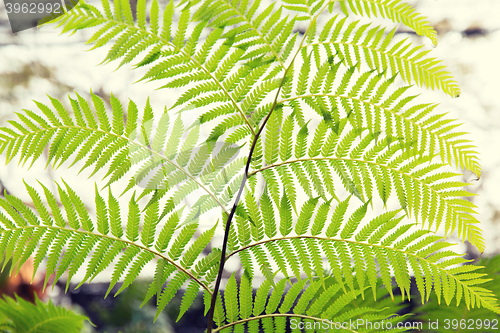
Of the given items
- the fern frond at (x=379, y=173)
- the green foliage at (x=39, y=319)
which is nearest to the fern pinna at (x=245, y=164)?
the fern frond at (x=379, y=173)

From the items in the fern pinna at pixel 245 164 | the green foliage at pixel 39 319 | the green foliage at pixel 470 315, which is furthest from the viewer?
the green foliage at pixel 470 315

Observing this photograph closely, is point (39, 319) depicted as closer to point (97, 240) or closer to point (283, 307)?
point (97, 240)

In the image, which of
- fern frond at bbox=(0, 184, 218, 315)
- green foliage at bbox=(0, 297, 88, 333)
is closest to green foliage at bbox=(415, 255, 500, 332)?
fern frond at bbox=(0, 184, 218, 315)

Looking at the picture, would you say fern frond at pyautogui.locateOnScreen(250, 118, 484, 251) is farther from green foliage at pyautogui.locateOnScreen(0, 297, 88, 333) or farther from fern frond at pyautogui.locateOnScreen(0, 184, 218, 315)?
green foliage at pyautogui.locateOnScreen(0, 297, 88, 333)

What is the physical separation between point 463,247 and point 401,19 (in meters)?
2.40

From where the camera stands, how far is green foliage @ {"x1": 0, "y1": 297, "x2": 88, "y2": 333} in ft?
0.85

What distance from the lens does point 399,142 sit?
17.1 inches

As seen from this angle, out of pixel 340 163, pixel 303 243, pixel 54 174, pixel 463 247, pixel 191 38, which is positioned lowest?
pixel 463 247

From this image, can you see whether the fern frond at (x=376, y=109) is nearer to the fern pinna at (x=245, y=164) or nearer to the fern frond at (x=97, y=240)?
the fern pinna at (x=245, y=164)

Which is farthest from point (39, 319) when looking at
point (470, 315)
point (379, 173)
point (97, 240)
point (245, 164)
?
point (470, 315)

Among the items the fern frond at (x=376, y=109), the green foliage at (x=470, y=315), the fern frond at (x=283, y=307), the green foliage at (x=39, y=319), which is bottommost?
the green foliage at (x=470, y=315)

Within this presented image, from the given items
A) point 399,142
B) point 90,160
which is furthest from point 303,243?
point 90,160

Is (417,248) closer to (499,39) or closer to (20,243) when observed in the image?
(20,243)

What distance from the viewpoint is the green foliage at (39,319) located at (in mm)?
260
